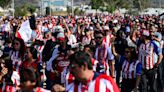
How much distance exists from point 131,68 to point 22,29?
458 centimetres

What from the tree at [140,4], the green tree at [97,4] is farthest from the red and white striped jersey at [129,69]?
the tree at [140,4]

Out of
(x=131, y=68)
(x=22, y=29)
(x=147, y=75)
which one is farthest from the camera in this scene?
(x=22, y=29)

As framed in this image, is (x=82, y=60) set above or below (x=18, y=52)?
above

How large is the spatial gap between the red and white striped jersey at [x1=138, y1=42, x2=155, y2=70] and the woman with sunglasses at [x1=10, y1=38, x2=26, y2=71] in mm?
3124

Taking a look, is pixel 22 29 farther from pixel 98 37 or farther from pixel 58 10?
pixel 58 10

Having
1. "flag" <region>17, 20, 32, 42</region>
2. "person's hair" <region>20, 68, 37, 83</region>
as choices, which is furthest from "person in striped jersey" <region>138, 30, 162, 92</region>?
"person's hair" <region>20, 68, 37, 83</region>

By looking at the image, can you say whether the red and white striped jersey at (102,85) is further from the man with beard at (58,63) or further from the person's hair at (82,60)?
the man with beard at (58,63)

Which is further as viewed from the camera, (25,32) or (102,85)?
(25,32)

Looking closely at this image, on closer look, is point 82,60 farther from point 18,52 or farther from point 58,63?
point 18,52

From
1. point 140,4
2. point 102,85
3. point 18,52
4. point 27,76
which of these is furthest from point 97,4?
point 102,85

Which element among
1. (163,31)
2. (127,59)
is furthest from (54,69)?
(163,31)

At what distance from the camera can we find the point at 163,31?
13.7 metres

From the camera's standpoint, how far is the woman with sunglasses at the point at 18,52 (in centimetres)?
891

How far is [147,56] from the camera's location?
37.0ft
